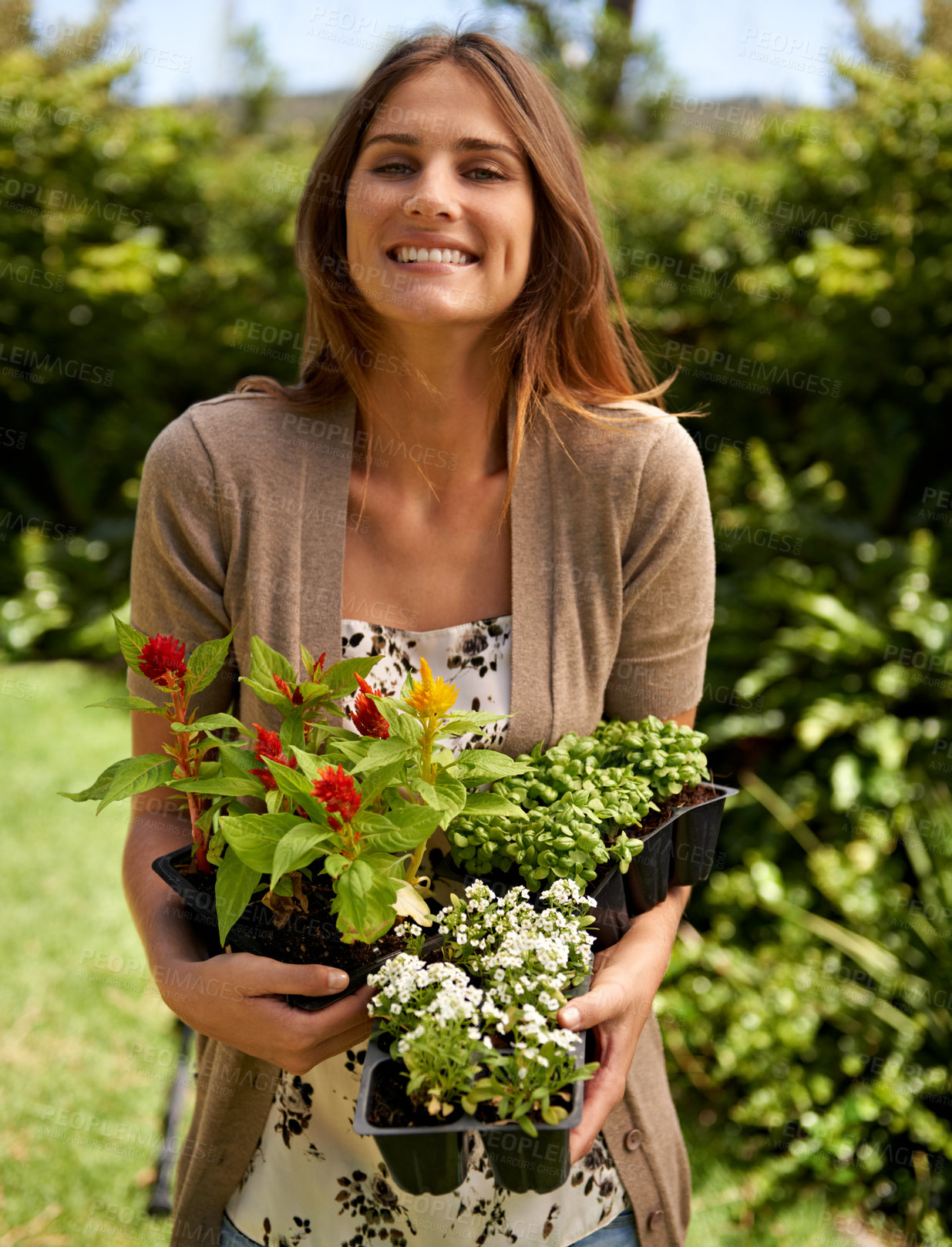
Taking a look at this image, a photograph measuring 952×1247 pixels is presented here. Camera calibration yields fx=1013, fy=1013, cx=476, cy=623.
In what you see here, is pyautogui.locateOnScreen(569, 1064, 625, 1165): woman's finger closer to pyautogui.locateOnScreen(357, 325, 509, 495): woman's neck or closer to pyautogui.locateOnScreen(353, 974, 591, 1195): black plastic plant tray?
pyautogui.locateOnScreen(353, 974, 591, 1195): black plastic plant tray

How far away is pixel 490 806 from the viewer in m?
1.36

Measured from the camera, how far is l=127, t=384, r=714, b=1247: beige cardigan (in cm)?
164

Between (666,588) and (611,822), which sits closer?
(611,822)

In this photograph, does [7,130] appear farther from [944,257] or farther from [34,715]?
[944,257]

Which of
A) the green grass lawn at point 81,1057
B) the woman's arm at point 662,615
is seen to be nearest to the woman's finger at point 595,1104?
the woman's arm at point 662,615

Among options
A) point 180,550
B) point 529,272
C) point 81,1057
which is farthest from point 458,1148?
point 81,1057

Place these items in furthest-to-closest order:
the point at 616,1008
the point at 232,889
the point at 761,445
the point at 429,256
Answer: the point at 761,445
the point at 429,256
the point at 616,1008
the point at 232,889

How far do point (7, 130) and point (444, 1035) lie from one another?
7.35 m

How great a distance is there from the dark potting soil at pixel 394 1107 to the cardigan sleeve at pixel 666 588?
80cm

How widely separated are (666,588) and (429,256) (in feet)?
2.21

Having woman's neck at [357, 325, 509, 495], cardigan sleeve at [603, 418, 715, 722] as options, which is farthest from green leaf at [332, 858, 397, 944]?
woman's neck at [357, 325, 509, 495]

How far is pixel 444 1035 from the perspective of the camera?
1.18 meters

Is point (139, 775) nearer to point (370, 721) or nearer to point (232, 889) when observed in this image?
point (232, 889)

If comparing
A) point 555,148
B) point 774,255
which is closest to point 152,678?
point 555,148
